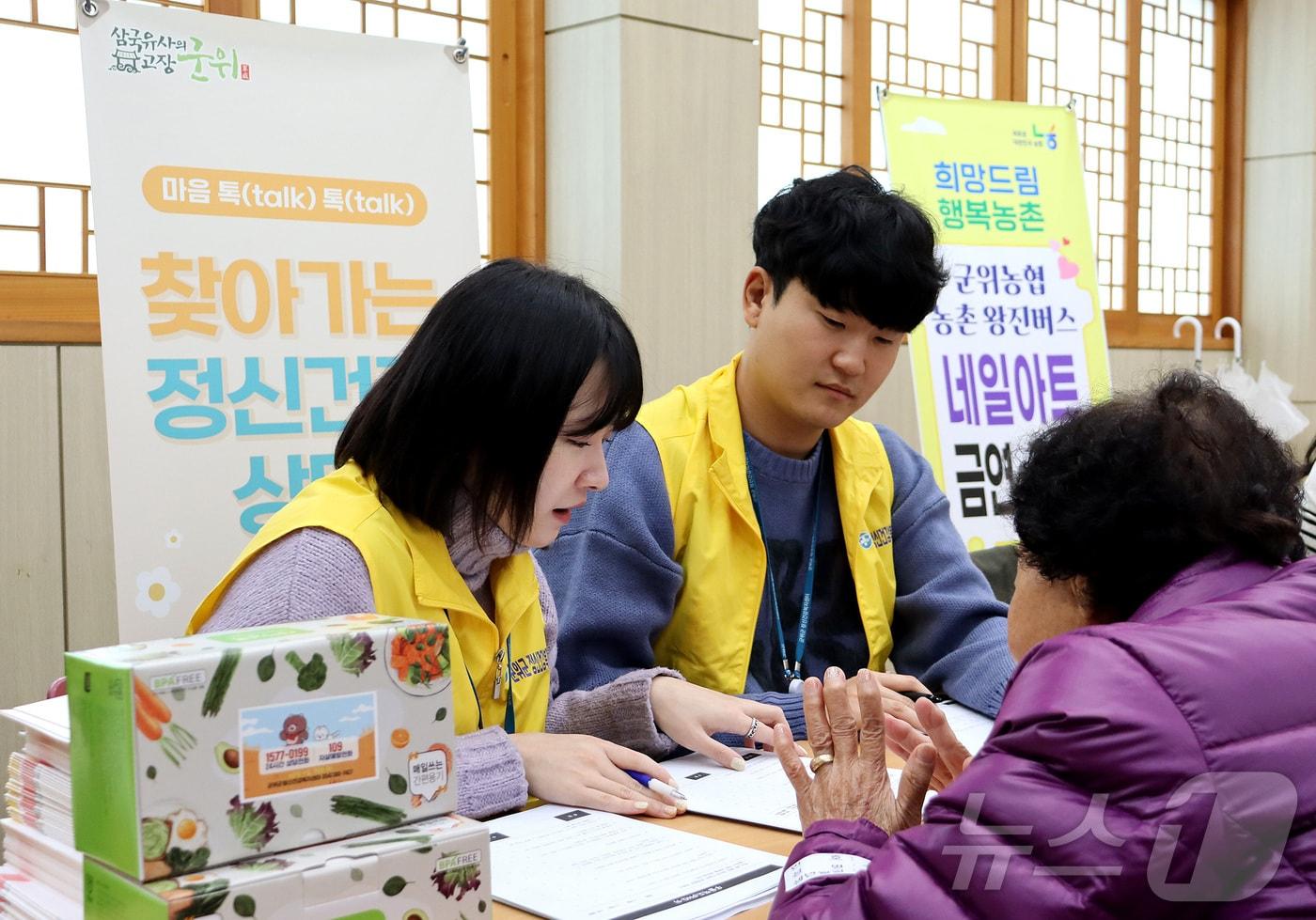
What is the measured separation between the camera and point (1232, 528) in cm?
111

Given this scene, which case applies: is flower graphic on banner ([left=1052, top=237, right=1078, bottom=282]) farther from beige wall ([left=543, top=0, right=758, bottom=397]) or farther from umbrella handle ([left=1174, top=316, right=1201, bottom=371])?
umbrella handle ([left=1174, top=316, right=1201, bottom=371])

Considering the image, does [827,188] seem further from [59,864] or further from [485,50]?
[485,50]

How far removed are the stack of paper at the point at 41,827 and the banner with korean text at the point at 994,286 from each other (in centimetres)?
299

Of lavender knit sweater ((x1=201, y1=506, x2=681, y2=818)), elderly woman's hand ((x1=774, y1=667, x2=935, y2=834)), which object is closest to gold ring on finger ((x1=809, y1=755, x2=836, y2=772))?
elderly woman's hand ((x1=774, y1=667, x2=935, y2=834))

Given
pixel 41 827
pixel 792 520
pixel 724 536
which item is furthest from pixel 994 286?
pixel 41 827

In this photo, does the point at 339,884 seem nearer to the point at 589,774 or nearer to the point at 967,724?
the point at 589,774

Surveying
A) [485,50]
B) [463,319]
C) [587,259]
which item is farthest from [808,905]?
[485,50]

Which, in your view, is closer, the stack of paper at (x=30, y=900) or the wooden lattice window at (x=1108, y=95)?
the stack of paper at (x=30, y=900)

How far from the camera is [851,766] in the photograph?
1.27 meters

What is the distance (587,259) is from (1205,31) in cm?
402

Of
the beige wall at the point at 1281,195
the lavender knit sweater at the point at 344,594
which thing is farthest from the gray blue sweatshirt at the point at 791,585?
the beige wall at the point at 1281,195

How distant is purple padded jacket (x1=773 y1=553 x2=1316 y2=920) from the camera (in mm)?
890

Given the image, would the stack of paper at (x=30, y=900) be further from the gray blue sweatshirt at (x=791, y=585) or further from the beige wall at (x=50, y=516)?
the beige wall at (x=50, y=516)

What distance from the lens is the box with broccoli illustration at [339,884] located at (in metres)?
0.87
